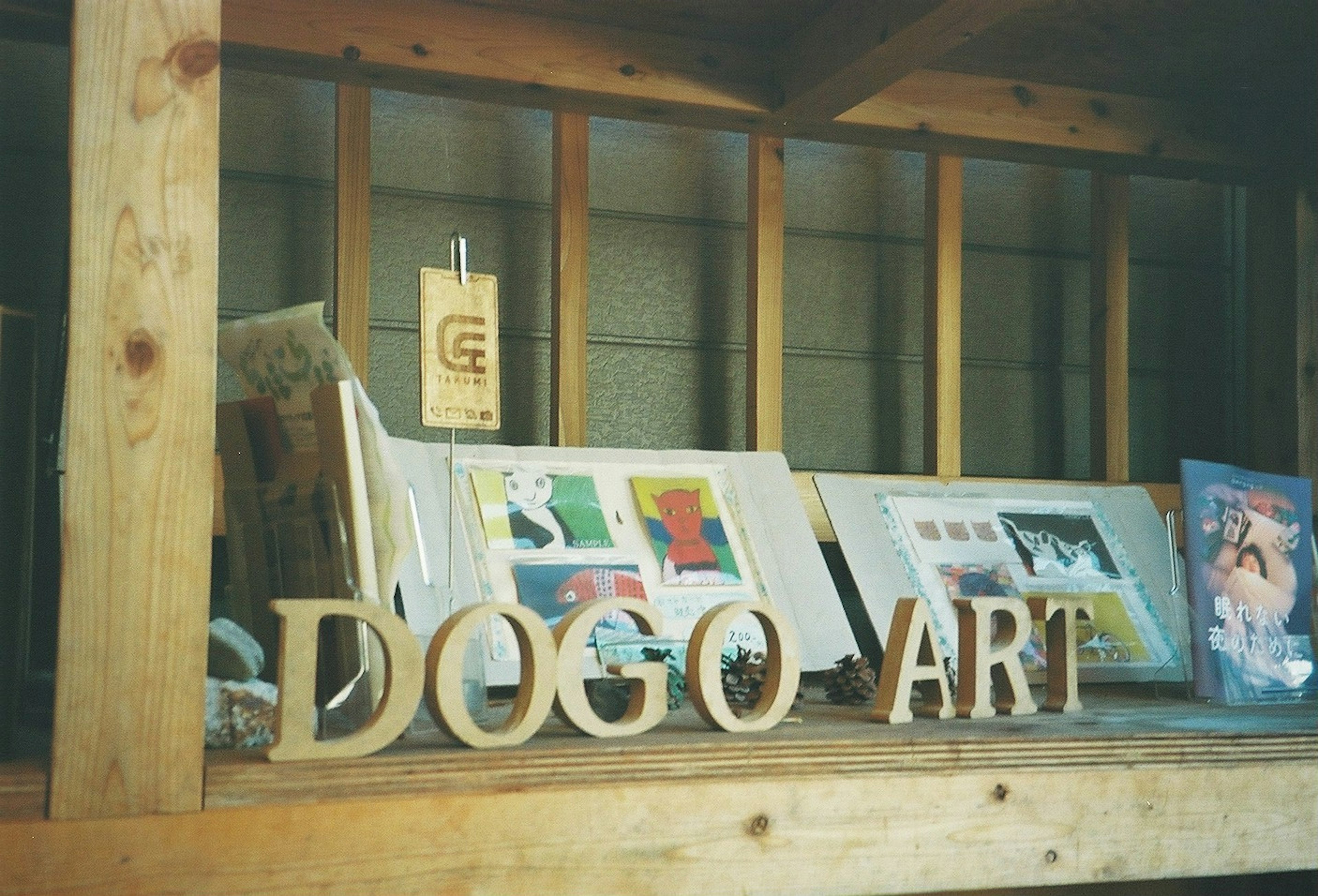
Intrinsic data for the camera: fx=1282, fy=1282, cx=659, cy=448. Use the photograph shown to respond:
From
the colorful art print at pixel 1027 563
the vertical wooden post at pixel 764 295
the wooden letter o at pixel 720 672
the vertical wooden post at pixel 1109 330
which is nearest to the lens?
the wooden letter o at pixel 720 672

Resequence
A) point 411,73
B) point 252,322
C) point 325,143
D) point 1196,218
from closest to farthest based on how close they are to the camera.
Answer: point 252,322 < point 411,73 < point 325,143 < point 1196,218

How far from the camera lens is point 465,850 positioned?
37.4 inches

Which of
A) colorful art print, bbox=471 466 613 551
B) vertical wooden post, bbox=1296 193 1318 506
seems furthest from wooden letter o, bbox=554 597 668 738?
vertical wooden post, bbox=1296 193 1318 506

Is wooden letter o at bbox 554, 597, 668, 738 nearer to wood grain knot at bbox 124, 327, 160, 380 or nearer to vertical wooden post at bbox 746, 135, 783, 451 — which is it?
wood grain knot at bbox 124, 327, 160, 380

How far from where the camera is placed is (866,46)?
59.6 inches

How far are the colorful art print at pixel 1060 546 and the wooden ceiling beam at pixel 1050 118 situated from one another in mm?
549

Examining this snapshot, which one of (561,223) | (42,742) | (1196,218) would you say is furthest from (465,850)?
(1196,218)

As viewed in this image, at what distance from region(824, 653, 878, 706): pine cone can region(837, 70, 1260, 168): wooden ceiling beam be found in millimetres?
758

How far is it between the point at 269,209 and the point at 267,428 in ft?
1.76

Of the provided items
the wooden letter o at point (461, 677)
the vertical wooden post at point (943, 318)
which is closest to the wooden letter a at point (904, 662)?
the wooden letter o at point (461, 677)

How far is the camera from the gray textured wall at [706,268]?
1.65m

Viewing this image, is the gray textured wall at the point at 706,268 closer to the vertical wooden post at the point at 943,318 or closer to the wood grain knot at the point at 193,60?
the vertical wooden post at the point at 943,318

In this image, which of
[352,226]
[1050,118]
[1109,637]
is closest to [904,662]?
[1109,637]

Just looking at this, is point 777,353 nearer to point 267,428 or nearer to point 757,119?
point 757,119
